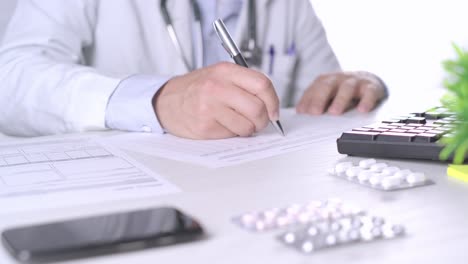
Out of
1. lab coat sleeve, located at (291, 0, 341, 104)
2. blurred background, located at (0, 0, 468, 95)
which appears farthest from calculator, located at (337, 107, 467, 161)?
lab coat sleeve, located at (291, 0, 341, 104)

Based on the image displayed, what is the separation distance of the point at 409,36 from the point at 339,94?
0.35m

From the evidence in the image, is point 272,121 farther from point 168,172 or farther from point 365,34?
point 365,34

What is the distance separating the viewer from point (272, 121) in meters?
0.76

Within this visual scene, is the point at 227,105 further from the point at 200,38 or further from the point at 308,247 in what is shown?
the point at 200,38

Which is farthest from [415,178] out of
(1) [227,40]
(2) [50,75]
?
(2) [50,75]

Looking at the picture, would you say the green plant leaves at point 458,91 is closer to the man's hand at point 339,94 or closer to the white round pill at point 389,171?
the white round pill at point 389,171

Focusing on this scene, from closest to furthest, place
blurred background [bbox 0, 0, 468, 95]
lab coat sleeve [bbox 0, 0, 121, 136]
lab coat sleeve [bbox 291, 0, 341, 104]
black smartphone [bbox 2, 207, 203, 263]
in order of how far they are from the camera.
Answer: black smartphone [bbox 2, 207, 203, 263], lab coat sleeve [bbox 0, 0, 121, 136], blurred background [bbox 0, 0, 468, 95], lab coat sleeve [bbox 291, 0, 341, 104]

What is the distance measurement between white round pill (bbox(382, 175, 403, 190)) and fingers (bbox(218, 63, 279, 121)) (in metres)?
0.26

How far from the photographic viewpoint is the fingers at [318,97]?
942 millimetres

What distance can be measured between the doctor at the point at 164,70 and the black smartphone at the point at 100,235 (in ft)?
1.17

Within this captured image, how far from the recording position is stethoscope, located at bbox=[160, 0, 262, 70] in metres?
1.23

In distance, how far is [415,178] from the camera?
497mm

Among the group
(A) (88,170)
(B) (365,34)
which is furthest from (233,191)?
(B) (365,34)

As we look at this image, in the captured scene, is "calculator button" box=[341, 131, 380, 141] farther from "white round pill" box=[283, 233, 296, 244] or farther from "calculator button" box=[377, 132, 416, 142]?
"white round pill" box=[283, 233, 296, 244]
